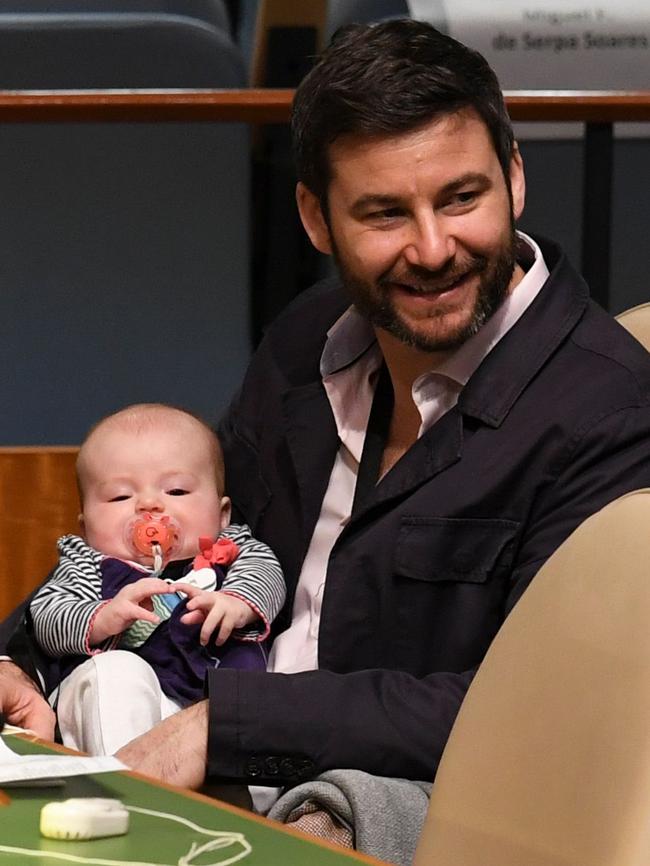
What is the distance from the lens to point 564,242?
301 cm

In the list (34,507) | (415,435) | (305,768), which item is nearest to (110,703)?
(305,768)

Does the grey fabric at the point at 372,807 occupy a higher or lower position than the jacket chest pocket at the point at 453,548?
lower

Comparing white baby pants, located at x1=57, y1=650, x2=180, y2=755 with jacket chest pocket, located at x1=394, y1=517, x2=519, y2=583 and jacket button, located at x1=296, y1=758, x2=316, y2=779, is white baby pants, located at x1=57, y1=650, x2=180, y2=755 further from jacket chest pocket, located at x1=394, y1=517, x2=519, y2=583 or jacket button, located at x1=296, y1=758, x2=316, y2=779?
jacket chest pocket, located at x1=394, y1=517, x2=519, y2=583

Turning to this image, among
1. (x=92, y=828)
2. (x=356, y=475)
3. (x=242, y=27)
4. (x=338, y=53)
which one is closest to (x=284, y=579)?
(x=356, y=475)

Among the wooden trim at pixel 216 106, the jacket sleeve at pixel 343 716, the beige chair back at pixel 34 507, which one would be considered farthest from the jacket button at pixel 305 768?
the wooden trim at pixel 216 106

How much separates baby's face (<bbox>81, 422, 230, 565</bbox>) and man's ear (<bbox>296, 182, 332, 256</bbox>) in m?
0.28

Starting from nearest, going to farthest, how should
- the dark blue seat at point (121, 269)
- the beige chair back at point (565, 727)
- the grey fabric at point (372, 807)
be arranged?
the beige chair back at point (565, 727), the grey fabric at point (372, 807), the dark blue seat at point (121, 269)

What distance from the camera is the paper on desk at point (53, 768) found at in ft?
3.86

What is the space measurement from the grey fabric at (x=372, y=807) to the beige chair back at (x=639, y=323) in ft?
2.17

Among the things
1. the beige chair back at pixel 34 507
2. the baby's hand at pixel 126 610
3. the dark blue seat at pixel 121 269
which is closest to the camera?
the baby's hand at pixel 126 610

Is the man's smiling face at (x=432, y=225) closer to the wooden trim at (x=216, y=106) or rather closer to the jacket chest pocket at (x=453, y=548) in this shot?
the jacket chest pocket at (x=453, y=548)

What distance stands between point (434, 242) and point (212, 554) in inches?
18.1

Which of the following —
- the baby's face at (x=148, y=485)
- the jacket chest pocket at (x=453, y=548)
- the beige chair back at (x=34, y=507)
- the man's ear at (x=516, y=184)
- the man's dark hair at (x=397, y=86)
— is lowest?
the beige chair back at (x=34, y=507)

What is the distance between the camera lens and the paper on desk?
1.18 m
